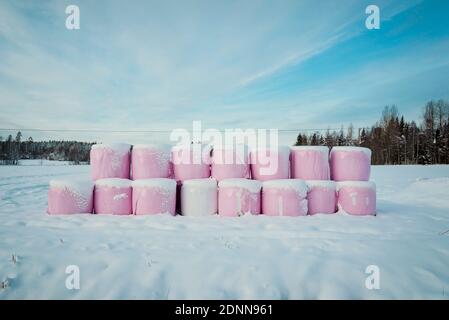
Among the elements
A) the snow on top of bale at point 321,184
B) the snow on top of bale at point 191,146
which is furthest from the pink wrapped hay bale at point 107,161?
the snow on top of bale at point 321,184

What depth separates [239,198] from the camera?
3832 millimetres

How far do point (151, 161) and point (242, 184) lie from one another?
1.44 m

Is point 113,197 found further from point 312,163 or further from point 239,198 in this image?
point 312,163

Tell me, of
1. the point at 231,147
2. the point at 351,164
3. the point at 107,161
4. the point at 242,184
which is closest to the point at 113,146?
the point at 107,161

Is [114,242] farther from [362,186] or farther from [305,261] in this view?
[362,186]

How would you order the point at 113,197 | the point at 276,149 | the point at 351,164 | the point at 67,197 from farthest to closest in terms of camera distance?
the point at 351,164
the point at 276,149
the point at 113,197
the point at 67,197

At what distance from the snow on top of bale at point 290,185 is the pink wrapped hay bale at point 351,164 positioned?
80 cm

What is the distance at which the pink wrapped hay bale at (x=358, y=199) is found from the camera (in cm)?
396

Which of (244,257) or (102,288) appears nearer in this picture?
(102,288)

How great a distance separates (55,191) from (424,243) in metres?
4.40

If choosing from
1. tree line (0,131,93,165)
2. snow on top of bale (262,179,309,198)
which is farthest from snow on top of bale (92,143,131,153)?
tree line (0,131,93,165)

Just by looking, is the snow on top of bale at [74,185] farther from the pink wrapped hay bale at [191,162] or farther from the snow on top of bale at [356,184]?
the snow on top of bale at [356,184]
